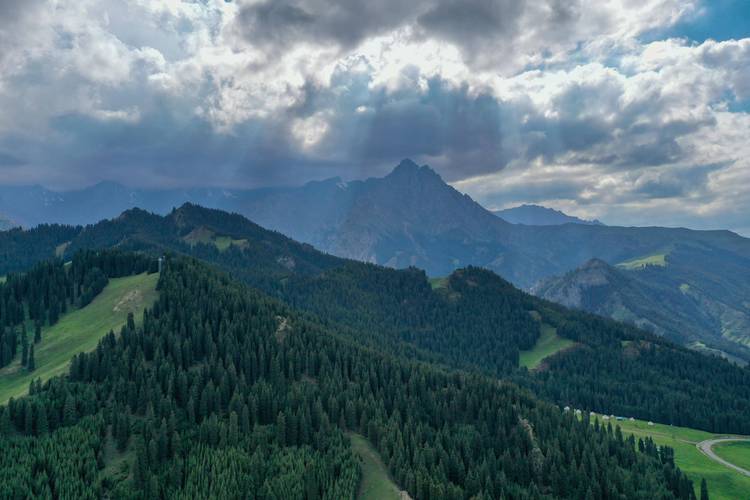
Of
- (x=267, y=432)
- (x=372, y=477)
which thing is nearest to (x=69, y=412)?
(x=267, y=432)

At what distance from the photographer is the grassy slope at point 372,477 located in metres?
124

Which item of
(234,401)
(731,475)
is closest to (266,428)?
(234,401)

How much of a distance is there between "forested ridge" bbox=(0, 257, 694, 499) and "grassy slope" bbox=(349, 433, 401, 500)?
312 centimetres

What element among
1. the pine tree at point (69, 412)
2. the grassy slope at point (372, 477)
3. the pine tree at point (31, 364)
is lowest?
the grassy slope at point (372, 477)

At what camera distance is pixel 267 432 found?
Answer: 143 meters

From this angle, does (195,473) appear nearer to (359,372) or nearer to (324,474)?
(324,474)

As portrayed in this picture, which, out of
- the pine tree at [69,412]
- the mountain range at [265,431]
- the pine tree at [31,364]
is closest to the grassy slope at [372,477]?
the mountain range at [265,431]

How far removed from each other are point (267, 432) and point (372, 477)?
1288 inches

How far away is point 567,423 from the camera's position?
185500 millimetres

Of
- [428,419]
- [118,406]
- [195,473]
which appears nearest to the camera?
[195,473]

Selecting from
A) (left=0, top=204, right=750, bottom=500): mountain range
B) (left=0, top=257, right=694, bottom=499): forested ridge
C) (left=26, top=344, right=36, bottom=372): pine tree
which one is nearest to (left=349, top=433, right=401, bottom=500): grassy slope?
(left=0, top=204, right=750, bottom=500): mountain range

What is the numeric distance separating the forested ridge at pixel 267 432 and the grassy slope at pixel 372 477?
312 cm

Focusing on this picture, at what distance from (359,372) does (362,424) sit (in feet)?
128

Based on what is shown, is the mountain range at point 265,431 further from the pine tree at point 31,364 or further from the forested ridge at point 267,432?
the pine tree at point 31,364
